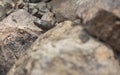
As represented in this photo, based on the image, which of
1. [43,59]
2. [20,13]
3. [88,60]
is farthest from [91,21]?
[20,13]

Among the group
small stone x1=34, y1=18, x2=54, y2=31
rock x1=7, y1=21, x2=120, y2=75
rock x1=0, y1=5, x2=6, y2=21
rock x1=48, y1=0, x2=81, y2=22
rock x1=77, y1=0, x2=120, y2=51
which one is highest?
rock x1=77, y1=0, x2=120, y2=51

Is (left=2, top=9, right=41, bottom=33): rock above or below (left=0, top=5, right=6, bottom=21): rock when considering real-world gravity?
above

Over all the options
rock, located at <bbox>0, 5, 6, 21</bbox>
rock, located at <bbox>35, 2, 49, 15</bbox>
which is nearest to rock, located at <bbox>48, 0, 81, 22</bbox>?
rock, located at <bbox>35, 2, 49, 15</bbox>

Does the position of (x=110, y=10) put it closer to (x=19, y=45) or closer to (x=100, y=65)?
(x=100, y=65)

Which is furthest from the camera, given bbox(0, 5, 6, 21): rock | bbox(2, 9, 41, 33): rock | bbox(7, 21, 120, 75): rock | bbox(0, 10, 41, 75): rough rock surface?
bbox(0, 5, 6, 21): rock

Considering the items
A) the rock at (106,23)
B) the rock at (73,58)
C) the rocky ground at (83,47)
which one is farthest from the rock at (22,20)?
the rock at (106,23)

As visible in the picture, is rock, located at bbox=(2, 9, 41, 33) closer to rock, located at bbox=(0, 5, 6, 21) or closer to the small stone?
the small stone
